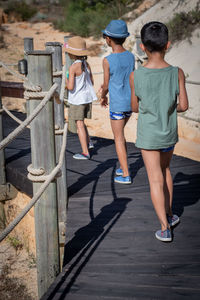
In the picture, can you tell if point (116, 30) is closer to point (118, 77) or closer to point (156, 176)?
point (118, 77)

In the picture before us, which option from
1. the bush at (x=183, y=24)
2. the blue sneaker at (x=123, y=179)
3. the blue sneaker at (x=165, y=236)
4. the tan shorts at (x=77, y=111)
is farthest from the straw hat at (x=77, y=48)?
the bush at (x=183, y=24)

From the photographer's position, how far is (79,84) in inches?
199

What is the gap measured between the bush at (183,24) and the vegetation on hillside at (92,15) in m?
5.94

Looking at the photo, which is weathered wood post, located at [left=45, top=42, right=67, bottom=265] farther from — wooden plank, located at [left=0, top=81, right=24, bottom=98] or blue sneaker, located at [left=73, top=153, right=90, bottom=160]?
blue sneaker, located at [left=73, top=153, right=90, bottom=160]

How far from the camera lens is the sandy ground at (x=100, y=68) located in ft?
20.2

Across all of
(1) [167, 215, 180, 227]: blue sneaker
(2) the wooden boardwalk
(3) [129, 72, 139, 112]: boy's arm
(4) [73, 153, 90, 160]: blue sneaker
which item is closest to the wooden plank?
(2) the wooden boardwalk

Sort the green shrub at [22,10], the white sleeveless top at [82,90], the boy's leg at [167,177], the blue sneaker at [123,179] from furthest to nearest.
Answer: the green shrub at [22,10] < the white sleeveless top at [82,90] < the blue sneaker at [123,179] < the boy's leg at [167,177]

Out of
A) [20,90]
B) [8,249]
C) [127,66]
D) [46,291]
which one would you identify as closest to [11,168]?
[20,90]

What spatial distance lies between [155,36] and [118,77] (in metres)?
1.26

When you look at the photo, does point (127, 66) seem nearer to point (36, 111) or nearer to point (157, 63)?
point (157, 63)

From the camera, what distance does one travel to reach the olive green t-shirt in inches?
118

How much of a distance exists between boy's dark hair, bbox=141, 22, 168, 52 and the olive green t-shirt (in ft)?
0.48

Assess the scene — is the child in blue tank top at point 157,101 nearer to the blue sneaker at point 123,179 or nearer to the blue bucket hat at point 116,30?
the blue bucket hat at point 116,30

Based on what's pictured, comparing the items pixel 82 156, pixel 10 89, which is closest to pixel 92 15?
pixel 82 156
